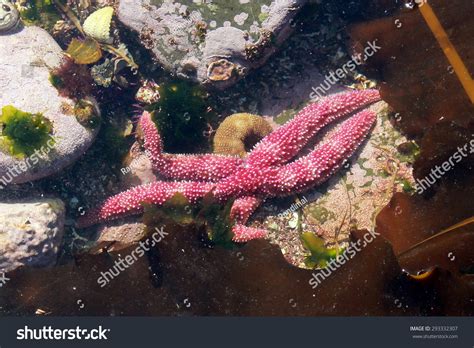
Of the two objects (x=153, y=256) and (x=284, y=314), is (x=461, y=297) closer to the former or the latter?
(x=284, y=314)

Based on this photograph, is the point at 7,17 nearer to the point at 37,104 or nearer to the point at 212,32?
the point at 37,104

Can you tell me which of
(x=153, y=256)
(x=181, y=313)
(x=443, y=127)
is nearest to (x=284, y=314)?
(x=181, y=313)

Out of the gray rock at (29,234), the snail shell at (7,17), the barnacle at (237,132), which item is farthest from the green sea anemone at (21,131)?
the barnacle at (237,132)

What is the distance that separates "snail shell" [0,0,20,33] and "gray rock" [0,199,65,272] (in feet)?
8.75

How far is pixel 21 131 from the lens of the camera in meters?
5.63

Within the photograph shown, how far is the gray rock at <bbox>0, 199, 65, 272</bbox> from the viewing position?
5.49 metres

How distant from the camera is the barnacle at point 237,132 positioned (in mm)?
5898

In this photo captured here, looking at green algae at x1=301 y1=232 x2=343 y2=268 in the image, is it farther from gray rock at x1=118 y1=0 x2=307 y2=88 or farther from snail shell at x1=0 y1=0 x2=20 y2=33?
snail shell at x1=0 y1=0 x2=20 y2=33

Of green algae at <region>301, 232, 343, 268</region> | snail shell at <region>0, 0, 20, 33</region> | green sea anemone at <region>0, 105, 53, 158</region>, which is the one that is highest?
snail shell at <region>0, 0, 20, 33</region>

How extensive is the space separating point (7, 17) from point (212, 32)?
3178 millimetres

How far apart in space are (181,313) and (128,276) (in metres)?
0.74

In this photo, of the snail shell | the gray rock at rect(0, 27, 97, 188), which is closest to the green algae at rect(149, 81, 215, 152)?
the gray rock at rect(0, 27, 97, 188)

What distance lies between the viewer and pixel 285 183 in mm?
5574

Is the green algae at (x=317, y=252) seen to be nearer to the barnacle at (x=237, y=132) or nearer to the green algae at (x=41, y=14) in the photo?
the barnacle at (x=237, y=132)
